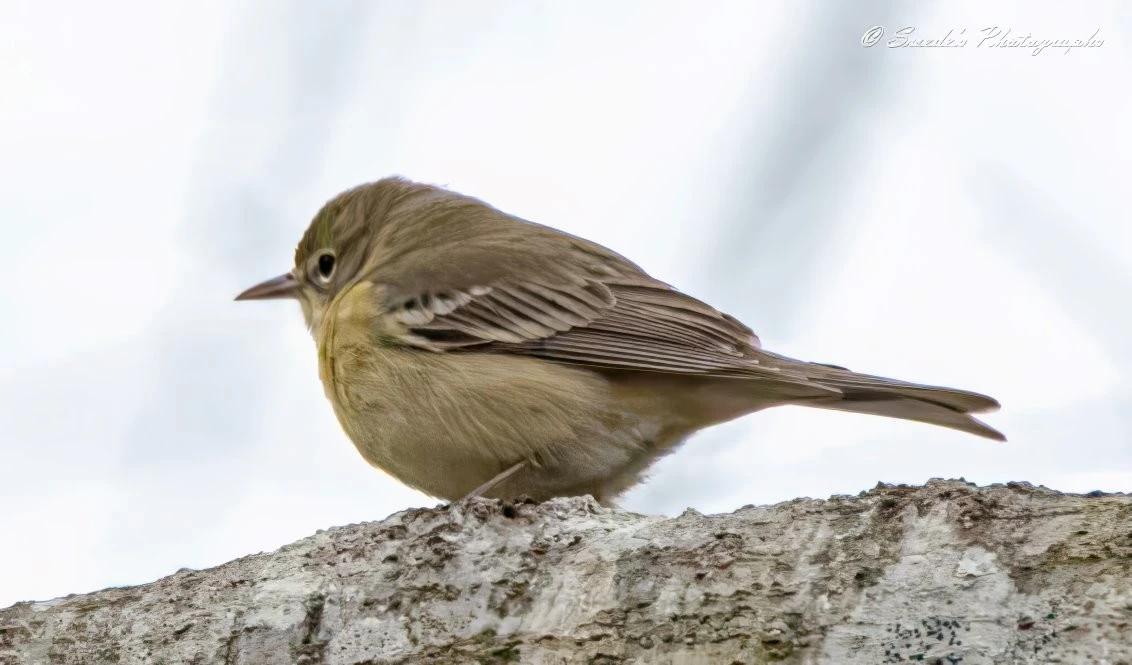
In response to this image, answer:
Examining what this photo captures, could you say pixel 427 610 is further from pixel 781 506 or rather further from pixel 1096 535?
pixel 1096 535

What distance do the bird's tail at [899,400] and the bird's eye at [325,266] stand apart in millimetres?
2699

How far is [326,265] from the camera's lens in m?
6.52

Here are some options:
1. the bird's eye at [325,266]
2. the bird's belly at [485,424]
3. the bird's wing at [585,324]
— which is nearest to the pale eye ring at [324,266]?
the bird's eye at [325,266]

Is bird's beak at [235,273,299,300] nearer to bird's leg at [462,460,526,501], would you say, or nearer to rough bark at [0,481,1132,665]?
bird's leg at [462,460,526,501]

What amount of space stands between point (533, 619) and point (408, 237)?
356 cm

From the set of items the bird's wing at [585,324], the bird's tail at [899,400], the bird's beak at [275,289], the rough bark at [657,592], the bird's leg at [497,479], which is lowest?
the rough bark at [657,592]

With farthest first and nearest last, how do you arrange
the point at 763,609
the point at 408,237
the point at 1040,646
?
the point at 408,237 < the point at 763,609 < the point at 1040,646

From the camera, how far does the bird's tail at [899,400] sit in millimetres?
4352

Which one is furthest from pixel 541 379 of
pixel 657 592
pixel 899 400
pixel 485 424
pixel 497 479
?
pixel 657 592

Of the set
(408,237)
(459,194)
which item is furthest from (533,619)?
(459,194)

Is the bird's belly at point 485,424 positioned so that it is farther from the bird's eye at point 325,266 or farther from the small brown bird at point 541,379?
the bird's eye at point 325,266

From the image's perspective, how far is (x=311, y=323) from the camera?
6.34 m

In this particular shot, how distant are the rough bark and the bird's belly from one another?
1176 millimetres

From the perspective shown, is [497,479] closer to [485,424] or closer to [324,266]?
[485,424]
